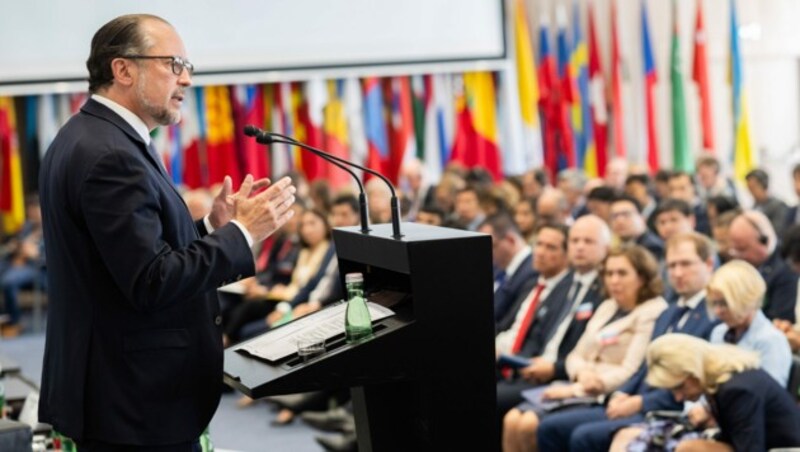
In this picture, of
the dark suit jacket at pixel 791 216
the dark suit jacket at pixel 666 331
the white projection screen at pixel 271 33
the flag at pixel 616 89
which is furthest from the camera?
the flag at pixel 616 89

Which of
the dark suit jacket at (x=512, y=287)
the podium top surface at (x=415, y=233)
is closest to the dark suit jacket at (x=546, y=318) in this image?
the dark suit jacket at (x=512, y=287)

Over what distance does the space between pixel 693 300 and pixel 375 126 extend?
27.0 ft

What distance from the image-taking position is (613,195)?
27.9ft

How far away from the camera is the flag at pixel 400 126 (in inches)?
519

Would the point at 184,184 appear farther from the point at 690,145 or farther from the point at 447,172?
the point at 690,145

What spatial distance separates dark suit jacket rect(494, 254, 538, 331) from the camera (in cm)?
650

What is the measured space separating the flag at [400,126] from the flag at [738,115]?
3.26 m

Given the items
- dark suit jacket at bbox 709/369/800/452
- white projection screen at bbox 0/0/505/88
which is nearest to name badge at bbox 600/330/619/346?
dark suit jacket at bbox 709/369/800/452

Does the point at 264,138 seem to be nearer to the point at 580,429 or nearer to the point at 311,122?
the point at 580,429

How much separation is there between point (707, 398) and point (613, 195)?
14.1ft

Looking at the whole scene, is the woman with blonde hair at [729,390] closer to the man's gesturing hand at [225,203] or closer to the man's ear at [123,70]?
the man's gesturing hand at [225,203]

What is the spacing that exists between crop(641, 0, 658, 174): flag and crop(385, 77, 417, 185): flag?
2.38m

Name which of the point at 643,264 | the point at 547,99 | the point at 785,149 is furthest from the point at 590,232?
the point at 547,99

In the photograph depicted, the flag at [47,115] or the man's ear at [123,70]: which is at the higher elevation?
the man's ear at [123,70]
